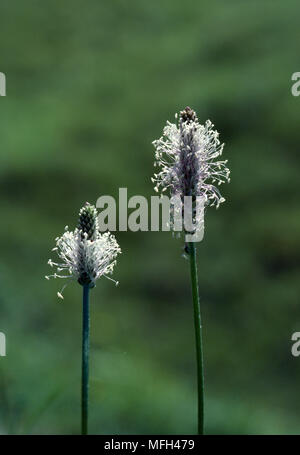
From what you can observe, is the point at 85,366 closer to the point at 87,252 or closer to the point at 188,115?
the point at 87,252

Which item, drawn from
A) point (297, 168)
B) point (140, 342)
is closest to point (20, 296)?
point (140, 342)

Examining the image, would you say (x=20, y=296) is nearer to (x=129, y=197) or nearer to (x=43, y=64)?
(x=129, y=197)

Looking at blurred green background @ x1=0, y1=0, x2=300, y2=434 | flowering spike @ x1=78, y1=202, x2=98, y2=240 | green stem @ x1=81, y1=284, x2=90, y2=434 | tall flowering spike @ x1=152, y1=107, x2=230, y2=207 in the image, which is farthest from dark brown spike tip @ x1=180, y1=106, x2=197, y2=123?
blurred green background @ x1=0, y1=0, x2=300, y2=434

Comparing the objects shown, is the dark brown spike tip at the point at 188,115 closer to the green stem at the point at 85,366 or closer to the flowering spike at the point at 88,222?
the flowering spike at the point at 88,222

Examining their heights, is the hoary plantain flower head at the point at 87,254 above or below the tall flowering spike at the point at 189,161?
below

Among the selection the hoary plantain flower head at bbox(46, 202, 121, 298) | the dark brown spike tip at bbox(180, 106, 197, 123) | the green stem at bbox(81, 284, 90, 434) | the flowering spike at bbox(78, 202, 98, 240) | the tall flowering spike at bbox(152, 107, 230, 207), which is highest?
the dark brown spike tip at bbox(180, 106, 197, 123)

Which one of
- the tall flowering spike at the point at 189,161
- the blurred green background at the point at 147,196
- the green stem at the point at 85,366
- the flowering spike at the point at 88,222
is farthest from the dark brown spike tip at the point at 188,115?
the blurred green background at the point at 147,196

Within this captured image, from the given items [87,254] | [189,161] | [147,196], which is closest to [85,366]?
[87,254]

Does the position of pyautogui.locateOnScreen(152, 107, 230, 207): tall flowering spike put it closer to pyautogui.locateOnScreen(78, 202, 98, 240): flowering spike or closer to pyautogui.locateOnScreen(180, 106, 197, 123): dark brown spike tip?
pyautogui.locateOnScreen(180, 106, 197, 123): dark brown spike tip
